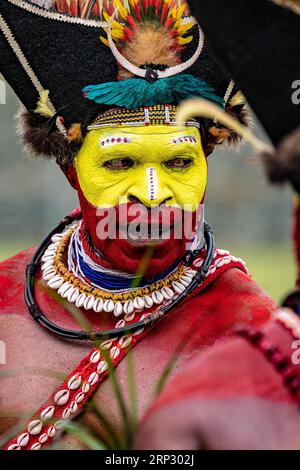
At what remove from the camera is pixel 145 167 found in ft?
9.86

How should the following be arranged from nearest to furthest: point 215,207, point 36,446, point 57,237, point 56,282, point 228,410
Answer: point 228,410, point 36,446, point 56,282, point 57,237, point 215,207

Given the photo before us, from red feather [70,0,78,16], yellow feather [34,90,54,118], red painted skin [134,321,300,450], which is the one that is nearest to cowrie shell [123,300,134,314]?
yellow feather [34,90,54,118]

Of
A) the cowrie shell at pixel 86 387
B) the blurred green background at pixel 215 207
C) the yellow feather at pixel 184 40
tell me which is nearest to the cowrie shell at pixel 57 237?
the cowrie shell at pixel 86 387

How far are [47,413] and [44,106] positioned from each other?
110cm

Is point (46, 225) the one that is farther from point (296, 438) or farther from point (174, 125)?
point (296, 438)

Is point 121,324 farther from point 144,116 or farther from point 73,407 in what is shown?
point 144,116

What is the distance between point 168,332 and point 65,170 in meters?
0.75

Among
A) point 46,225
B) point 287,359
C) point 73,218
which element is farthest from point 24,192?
point 287,359

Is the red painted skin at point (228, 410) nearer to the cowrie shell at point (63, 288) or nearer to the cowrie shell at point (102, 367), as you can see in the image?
the cowrie shell at point (102, 367)

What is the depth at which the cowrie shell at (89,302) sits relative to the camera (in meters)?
3.09

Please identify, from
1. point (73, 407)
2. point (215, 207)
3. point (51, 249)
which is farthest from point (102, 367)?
point (215, 207)

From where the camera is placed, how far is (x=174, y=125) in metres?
3.03

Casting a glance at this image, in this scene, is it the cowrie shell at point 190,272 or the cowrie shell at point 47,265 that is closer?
the cowrie shell at point 190,272

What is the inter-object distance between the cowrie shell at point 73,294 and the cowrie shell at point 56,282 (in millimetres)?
65
